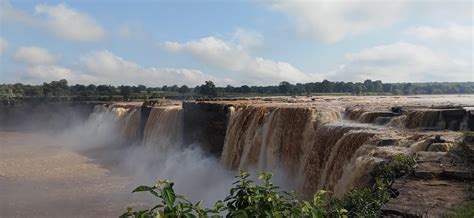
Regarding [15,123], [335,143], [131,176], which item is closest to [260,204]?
[335,143]

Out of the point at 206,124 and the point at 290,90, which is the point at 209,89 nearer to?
the point at 290,90

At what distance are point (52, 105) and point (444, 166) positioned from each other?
65.6m

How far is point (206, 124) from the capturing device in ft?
85.5

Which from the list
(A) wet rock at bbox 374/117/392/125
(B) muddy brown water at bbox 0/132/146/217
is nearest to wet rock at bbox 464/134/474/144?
(A) wet rock at bbox 374/117/392/125

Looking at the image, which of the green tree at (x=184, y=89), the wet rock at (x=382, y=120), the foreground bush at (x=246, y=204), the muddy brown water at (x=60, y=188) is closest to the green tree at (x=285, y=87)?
the green tree at (x=184, y=89)

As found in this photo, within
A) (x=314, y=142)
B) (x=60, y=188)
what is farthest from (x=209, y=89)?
(x=314, y=142)

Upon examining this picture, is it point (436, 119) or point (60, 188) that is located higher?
point (436, 119)

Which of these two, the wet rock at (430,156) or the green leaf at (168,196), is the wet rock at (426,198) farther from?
the green leaf at (168,196)

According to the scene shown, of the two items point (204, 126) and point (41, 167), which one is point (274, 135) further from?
point (41, 167)

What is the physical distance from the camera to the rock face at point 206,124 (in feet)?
81.0

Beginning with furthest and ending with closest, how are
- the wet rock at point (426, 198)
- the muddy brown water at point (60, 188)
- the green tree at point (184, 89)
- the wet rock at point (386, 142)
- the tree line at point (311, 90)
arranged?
the green tree at point (184, 89) → the tree line at point (311, 90) → the muddy brown water at point (60, 188) → the wet rock at point (386, 142) → the wet rock at point (426, 198)

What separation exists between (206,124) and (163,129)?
18.9 feet

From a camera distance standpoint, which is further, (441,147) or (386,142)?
(386,142)

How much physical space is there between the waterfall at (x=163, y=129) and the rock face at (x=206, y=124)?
1.31 meters
